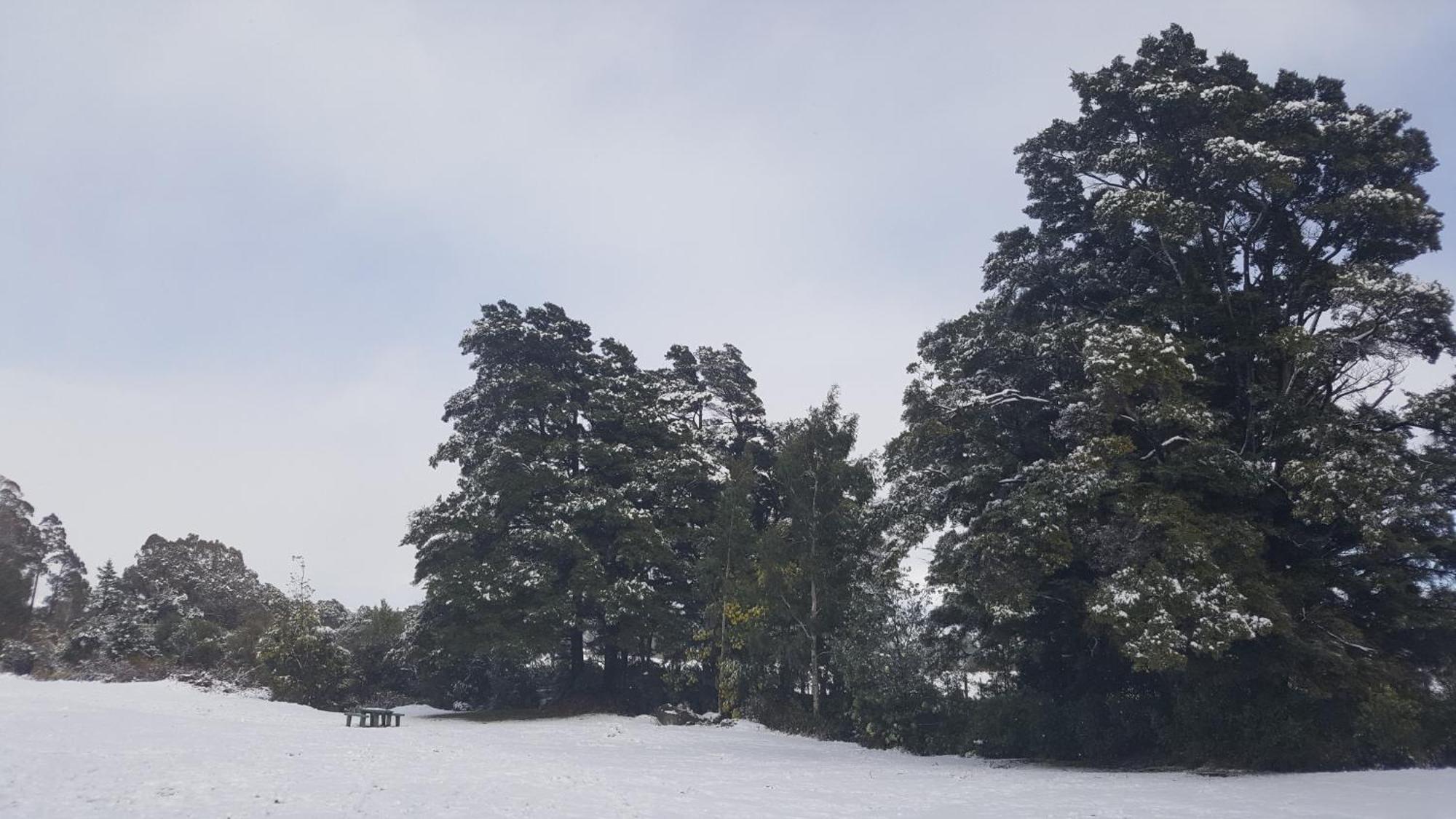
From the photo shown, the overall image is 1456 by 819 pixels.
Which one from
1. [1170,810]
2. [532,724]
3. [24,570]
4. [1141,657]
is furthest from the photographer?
[24,570]

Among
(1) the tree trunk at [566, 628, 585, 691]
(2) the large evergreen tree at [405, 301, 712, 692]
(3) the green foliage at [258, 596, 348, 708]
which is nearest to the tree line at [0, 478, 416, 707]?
(3) the green foliage at [258, 596, 348, 708]

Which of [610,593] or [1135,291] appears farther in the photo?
[610,593]

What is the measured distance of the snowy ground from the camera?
11.7 meters

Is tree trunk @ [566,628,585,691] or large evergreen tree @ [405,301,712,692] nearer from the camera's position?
large evergreen tree @ [405,301,712,692]

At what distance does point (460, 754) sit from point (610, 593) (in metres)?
18.9

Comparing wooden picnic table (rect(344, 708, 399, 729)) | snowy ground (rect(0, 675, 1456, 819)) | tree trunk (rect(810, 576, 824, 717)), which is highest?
tree trunk (rect(810, 576, 824, 717))

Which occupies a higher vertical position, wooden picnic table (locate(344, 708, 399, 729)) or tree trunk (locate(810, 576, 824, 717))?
tree trunk (locate(810, 576, 824, 717))

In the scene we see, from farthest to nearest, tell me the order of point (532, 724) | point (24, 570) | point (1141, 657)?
point (24, 570), point (532, 724), point (1141, 657)

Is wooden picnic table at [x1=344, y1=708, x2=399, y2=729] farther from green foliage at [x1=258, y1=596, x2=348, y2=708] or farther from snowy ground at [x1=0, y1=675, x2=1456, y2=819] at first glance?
green foliage at [x1=258, y1=596, x2=348, y2=708]

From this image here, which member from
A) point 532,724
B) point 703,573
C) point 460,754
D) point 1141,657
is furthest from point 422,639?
point 1141,657

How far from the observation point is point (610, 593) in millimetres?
37500

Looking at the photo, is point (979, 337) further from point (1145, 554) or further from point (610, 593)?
point (610, 593)

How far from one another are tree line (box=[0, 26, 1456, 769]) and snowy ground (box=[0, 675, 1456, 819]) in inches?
111

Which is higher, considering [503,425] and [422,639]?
[503,425]
